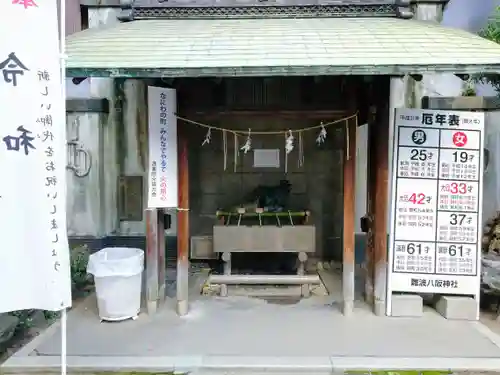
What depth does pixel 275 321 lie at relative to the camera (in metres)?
6.64

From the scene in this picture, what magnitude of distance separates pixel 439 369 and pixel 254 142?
232 inches

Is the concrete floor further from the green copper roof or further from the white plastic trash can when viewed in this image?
the green copper roof

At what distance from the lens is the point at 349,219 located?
696 cm

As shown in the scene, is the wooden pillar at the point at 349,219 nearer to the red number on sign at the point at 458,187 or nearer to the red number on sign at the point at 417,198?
the red number on sign at the point at 417,198

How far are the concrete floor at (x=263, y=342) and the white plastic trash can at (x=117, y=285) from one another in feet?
0.61

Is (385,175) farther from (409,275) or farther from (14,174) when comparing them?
(14,174)

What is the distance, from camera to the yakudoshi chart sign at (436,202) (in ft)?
22.1

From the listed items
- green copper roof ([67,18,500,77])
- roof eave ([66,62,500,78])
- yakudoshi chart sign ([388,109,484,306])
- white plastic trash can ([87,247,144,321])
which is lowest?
white plastic trash can ([87,247,144,321])

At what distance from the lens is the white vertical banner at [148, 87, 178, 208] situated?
21.2ft

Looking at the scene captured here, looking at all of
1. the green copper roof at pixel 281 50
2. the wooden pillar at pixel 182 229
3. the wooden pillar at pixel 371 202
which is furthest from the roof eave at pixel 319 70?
Result: the wooden pillar at pixel 371 202

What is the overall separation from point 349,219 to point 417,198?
104 cm

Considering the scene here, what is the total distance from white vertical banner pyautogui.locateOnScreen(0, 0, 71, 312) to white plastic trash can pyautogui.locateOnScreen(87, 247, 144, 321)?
2.18 m

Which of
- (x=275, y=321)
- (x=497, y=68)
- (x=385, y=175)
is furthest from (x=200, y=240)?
(x=497, y=68)

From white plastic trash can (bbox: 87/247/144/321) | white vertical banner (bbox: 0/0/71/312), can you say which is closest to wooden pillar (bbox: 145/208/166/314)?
white plastic trash can (bbox: 87/247/144/321)
